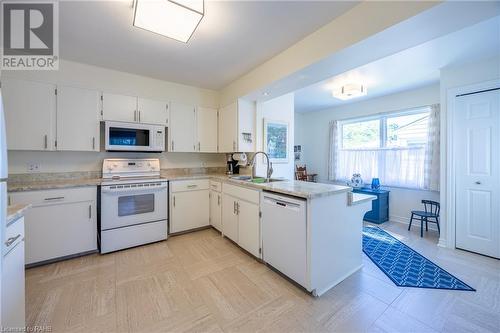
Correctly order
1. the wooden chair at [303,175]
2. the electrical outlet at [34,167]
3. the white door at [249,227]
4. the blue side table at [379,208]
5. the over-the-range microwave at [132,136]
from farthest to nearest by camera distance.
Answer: the wooden chair at [303,175], the blue side table at [379,208], the over-the-range microwave at [132,136], the electrical outlet at [34,167], the white door at [249,227]

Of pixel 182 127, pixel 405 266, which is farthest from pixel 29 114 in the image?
pixel 405 266

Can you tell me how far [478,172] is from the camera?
264 centimetres

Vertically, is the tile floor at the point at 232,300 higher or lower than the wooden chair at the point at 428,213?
lower

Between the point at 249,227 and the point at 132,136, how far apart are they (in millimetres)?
2125

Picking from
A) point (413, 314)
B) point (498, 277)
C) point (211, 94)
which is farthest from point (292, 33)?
point (498, 277)

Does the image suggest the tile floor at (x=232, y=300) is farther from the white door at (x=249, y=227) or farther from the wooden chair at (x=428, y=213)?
the wooden chair at (x=428, y=213)

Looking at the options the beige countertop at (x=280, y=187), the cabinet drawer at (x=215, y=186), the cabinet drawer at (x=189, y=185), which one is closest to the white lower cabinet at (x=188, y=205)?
the cabinet drawer at (x=189, y=185)

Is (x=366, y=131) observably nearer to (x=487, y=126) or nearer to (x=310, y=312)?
Result: (x=487, y=126)

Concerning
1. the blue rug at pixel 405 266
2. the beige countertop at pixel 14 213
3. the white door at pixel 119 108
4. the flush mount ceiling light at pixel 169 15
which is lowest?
the blue rug at pixel 405 266

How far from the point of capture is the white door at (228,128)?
10.9 feet

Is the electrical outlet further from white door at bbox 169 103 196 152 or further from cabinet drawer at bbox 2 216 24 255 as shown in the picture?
cabinet drawer at bbox 2 216 24 255

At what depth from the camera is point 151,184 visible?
2889mm

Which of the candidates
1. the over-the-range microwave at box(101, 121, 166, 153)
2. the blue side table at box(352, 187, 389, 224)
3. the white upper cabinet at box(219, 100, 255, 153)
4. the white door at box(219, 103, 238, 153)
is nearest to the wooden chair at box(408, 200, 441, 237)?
the blue side table at box(352, 187, 389, 224)

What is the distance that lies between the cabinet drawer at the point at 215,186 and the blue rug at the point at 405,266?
221 cm
